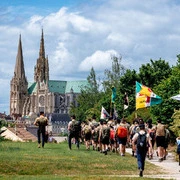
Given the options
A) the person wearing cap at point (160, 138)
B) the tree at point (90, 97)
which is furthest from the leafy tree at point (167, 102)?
the tree at point (90, 97)

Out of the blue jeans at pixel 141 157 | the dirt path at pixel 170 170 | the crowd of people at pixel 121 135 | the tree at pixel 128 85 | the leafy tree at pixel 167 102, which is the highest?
the tree at pixel 128 85

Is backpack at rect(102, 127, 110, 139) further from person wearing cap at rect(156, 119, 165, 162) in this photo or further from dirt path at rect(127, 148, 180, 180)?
dirt path at rect(127, 148, 180, 180)

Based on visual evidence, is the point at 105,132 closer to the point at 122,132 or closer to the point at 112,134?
the point at 122,132

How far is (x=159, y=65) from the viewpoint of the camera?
270ft

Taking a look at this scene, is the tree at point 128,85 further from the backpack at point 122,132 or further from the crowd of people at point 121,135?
the backpack at point 122,132

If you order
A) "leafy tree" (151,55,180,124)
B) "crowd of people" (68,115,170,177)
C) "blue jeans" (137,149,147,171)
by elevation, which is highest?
"leafy tree" (151,55,180,124)

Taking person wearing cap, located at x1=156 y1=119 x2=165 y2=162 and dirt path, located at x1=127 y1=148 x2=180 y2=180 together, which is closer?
dirt path, located at x1=127 y1=148 x2=180 y2=180

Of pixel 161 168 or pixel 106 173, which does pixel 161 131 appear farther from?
pixel 106 173

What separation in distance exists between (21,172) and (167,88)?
3539cm

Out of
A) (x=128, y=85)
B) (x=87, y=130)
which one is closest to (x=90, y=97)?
(x=128, y=85)

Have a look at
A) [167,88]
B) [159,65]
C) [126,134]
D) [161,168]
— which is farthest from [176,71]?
[161,168]

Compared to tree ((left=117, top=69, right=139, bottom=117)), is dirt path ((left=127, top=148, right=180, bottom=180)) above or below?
below

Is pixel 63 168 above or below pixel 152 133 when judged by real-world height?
below

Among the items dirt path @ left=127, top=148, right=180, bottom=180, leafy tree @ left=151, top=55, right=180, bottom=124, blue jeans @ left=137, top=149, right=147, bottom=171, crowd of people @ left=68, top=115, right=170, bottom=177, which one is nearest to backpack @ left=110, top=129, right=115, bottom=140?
crowd of people @ left=68, top=115, right=170, bottom=177
